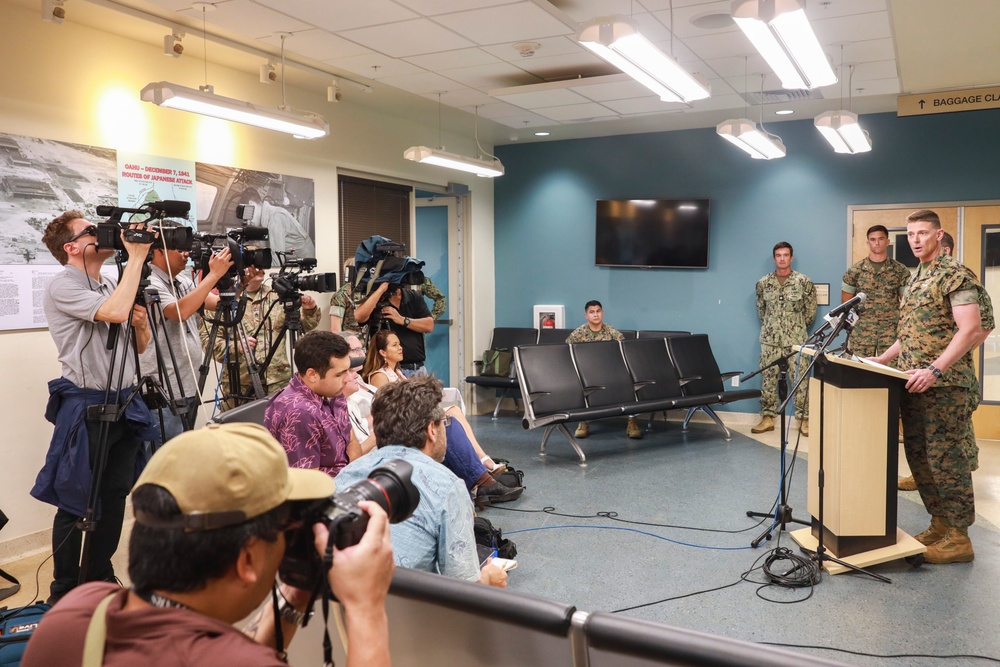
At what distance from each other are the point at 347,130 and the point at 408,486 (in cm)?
547

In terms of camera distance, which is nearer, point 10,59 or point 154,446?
point 154,446

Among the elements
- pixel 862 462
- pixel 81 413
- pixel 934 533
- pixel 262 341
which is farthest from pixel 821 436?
pixel 262 341

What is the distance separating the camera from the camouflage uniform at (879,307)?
20.9 ft

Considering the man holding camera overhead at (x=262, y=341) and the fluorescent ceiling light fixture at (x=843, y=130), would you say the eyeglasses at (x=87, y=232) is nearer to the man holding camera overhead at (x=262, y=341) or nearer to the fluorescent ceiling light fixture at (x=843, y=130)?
the man holding camera overhead at (x=262, y=341)

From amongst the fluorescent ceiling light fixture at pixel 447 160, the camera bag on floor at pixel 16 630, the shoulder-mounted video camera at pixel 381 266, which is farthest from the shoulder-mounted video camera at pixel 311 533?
the fluorescent ceiling light fixture at pixel 447 160

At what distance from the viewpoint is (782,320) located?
6.98 metres

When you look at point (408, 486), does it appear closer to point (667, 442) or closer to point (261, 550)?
point (261, 550)

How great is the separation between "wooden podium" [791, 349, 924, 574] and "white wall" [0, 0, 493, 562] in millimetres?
3931

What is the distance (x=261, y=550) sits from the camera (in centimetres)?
96

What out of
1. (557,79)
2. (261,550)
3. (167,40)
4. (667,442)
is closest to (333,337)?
(261,550)

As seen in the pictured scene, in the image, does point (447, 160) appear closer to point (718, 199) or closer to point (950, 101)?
point (718, 199)

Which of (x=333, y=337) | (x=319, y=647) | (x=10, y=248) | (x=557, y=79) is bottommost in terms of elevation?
(x=319, y=647)

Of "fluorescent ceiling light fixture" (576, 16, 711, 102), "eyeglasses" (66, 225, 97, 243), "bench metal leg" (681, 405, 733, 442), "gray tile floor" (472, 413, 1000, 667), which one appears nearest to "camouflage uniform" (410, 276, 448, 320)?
"gray tile floor" (472, 413, 1000, 667)

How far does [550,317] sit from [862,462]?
4898mm
